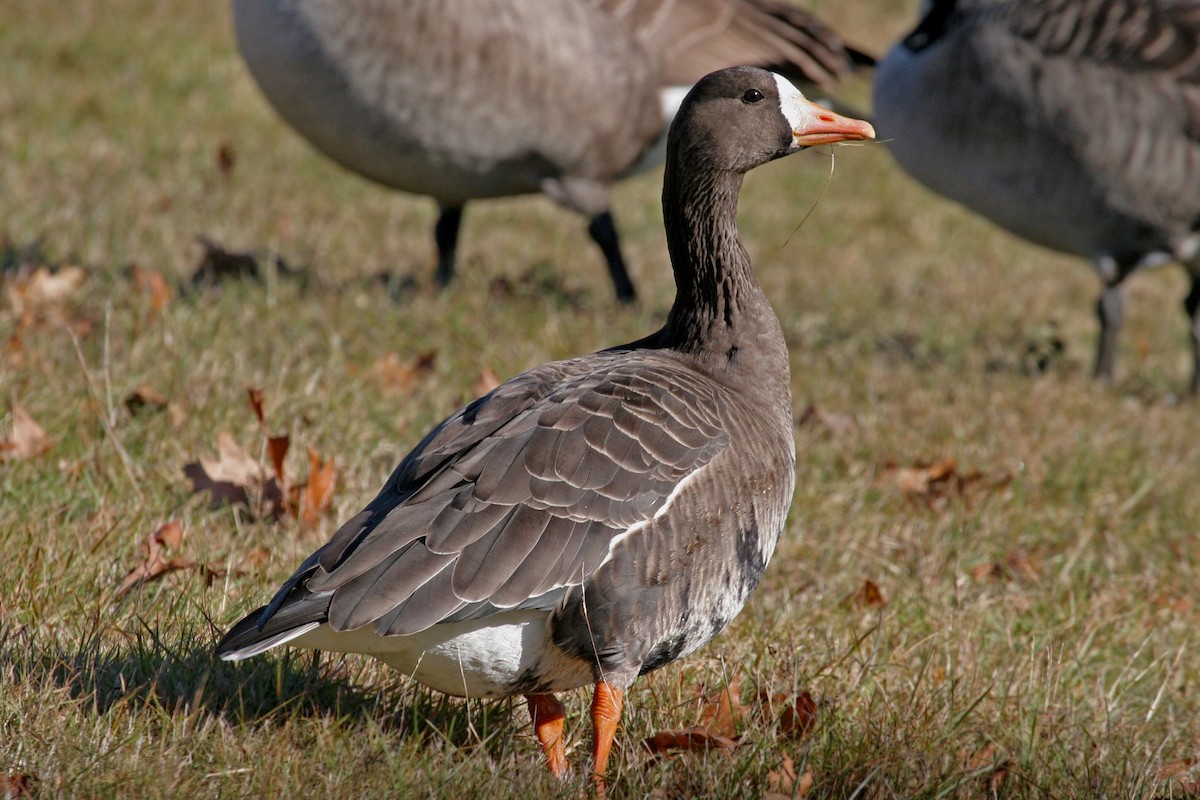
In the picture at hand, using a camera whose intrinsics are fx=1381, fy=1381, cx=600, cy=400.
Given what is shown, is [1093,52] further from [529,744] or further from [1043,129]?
[529,744]

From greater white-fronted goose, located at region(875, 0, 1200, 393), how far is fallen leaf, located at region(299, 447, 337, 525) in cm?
458

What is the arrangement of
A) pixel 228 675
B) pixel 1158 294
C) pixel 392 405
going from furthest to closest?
1. pixel 1158 294
2. pixel 392 405
3. pixel 228 675

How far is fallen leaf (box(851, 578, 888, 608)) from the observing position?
439 centimetres

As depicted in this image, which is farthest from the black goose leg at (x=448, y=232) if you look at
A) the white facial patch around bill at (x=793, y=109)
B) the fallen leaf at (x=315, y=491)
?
the white facial patch around bill at (x=793, y=109)

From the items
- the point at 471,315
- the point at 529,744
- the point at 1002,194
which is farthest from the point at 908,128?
the point at 529,744

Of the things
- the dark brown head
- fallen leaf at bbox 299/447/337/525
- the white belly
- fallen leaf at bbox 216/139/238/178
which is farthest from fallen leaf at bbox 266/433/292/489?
fallen leaf at bbox 216/139/238/178

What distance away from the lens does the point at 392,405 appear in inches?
212

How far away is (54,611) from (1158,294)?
29.9 feet

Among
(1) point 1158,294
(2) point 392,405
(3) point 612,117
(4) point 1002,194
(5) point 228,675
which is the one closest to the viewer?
(5) point 228,675

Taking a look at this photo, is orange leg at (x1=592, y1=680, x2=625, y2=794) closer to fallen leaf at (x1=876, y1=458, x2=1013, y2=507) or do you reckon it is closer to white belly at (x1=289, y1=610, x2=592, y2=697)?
white belly at (x1=289, y1=610, x2=592, y2=697)

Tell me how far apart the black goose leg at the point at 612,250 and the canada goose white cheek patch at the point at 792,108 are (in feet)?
11.9

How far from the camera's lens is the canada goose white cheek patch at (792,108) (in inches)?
143

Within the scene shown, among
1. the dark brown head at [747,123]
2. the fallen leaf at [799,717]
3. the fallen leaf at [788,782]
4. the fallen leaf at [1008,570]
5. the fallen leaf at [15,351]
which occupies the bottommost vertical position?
the fallen leaf at [1008,570]

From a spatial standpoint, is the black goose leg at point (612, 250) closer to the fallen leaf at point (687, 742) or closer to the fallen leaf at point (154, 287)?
the fallen leaf at point (154, 287)
